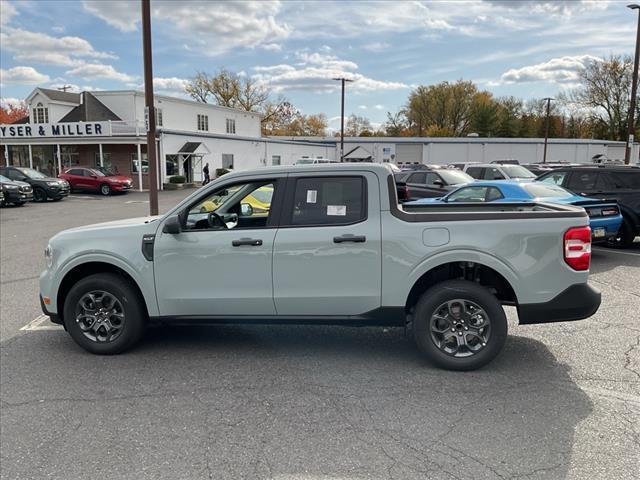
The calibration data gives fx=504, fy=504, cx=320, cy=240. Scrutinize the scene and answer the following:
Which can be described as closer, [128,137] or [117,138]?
[128,137]

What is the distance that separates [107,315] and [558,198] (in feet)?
25.8

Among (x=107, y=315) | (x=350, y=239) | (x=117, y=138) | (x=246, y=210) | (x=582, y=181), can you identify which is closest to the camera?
(x=350, y=239)

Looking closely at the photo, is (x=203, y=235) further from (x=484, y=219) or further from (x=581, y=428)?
(x=581, y=428)

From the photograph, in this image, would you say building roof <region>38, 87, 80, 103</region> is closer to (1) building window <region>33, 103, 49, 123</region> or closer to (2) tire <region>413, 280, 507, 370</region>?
(1) building window <region>33, 103, 49, 123</region>

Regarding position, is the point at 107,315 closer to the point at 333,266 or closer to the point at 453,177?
the point at 333,266

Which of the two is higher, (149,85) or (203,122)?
(203,122)

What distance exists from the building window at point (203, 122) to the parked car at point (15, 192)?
2265 centimetres

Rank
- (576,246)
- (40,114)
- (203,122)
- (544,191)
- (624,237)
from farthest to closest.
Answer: (203,122) → (40,114) → (624,237) → (544,191) → (576,246)

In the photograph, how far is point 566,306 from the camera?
4215mm

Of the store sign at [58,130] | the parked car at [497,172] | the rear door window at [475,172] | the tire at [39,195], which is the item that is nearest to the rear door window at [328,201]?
the parked car at [497,172]

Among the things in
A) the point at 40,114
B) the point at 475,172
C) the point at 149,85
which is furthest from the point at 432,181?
the point at 40,114

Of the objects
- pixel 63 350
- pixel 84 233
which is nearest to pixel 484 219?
pixel 84 233

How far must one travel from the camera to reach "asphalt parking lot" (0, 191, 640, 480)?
10.1 ft

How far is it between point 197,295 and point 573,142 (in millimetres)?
66912
